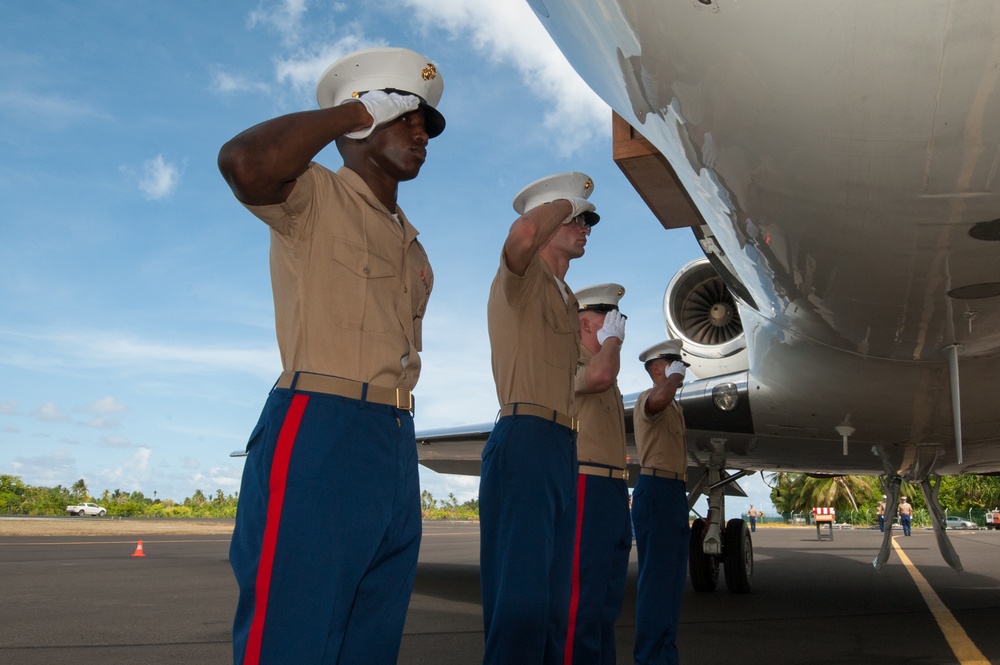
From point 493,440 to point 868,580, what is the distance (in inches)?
377

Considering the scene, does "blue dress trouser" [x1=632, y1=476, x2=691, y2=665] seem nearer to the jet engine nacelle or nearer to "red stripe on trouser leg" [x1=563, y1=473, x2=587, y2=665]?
"red stripe on trouser leg" [x1=563, y1=473, x2=587, y2=665]

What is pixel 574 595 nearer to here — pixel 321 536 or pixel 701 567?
pixel 321 536

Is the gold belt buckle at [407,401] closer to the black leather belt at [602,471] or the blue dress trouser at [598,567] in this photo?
the blue dress trouser at [598,567]

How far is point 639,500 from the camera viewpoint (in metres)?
5.05

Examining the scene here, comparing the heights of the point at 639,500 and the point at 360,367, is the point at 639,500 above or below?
below

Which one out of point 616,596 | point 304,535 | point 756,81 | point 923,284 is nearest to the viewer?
point 304,535

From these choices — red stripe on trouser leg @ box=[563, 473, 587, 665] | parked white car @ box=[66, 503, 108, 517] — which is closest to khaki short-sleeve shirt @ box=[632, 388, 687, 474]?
red stripe on trouser leg @ box=[563, 473, 587, 665]

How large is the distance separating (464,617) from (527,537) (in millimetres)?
3696

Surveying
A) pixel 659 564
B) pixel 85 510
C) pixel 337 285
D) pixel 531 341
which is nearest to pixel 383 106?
pixel 337 285

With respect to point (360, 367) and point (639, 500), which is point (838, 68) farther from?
point (639, 500)

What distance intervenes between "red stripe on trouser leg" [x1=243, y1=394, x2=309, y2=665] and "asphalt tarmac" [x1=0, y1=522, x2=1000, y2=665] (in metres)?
2.76

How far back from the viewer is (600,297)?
180 inches

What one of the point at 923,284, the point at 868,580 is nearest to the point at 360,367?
the point at 923,284

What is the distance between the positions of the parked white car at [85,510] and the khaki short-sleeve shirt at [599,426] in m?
43.8
